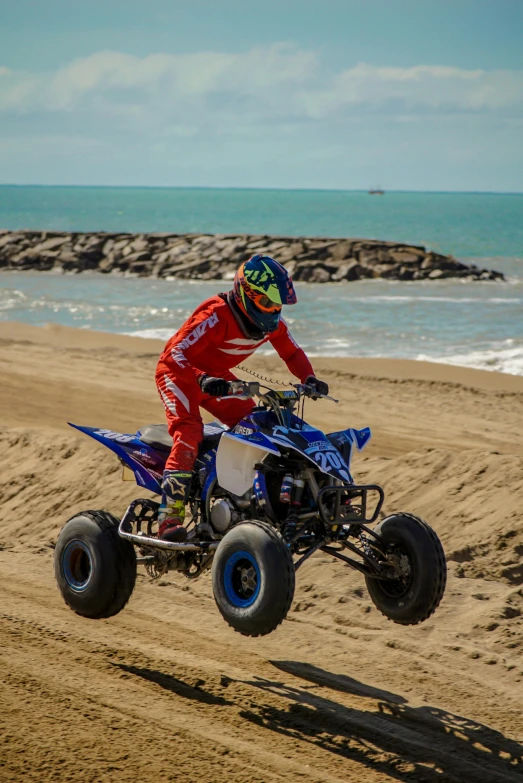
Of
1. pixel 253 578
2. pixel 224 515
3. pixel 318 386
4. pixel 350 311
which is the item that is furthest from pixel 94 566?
pixel 350 311

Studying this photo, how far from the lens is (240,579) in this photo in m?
5.85

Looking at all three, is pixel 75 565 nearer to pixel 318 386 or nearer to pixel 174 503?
pixel 174 503

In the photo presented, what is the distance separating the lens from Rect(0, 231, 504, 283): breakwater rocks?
42.8m

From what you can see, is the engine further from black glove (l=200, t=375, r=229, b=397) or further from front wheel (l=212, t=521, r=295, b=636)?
black glove (l=200, t=375, r=229, b=397)

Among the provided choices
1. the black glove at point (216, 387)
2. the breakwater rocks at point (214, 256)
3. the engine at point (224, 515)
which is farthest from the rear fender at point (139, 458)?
the breakwater rocks at point (214, 256)

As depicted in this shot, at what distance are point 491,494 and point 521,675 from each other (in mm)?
2612

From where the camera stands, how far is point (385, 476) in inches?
374

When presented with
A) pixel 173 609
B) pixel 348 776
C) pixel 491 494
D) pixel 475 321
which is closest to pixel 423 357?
pixel 475 321

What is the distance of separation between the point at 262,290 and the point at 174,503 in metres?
1.52

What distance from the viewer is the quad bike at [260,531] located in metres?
5.73

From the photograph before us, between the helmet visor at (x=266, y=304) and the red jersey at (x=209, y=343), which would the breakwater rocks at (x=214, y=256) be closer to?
the red jersey at (x=209, y=343)

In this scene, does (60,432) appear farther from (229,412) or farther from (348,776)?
(348,776)

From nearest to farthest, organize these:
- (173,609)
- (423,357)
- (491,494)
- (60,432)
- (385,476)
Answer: (173,609) → (491,494) → (385,476) → (60,432) → (423,357)

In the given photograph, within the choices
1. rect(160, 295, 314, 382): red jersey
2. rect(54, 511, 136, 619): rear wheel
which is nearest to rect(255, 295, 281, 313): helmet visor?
rect(160, 295, 314, 382): red jersey
